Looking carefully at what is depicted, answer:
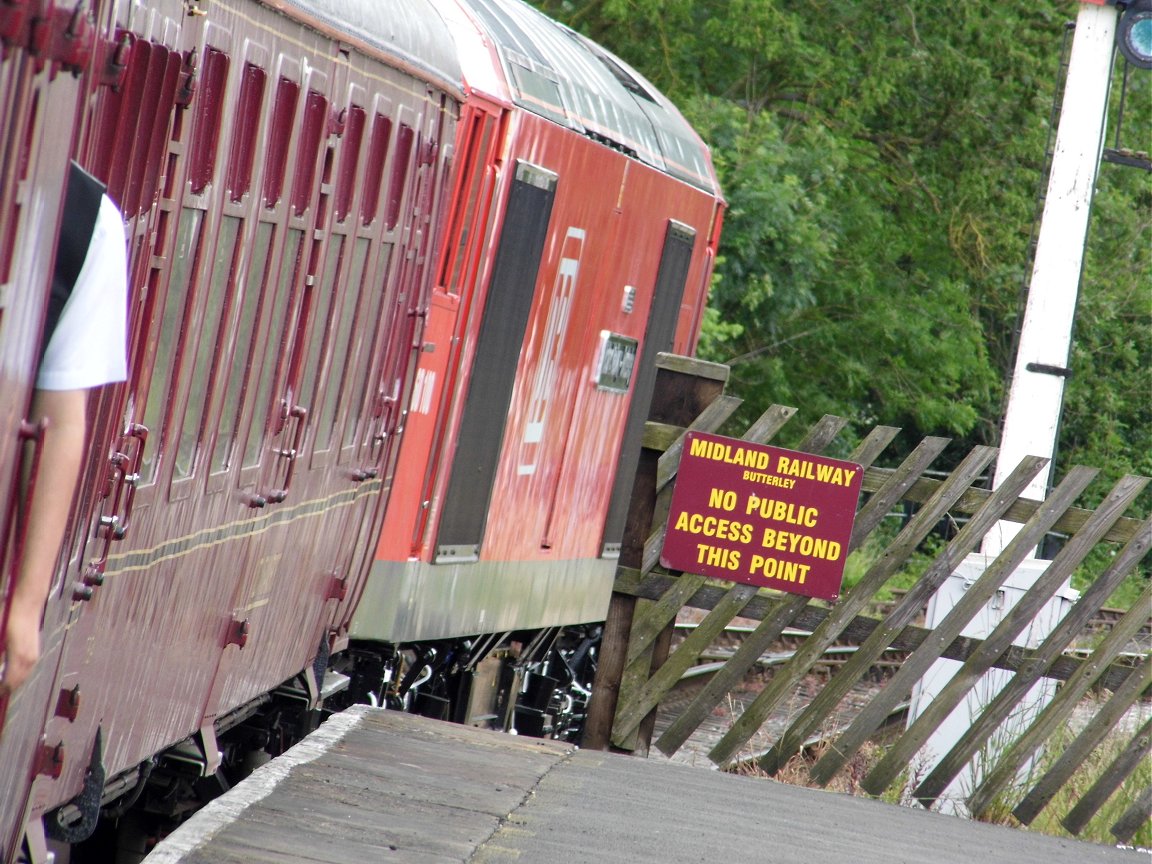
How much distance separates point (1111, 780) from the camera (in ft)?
22.1

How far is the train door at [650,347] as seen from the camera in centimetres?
1180

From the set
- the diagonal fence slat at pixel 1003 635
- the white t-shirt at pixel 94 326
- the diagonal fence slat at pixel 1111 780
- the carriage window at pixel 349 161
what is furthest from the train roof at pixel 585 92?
the white t-shirt at pixel 94 326

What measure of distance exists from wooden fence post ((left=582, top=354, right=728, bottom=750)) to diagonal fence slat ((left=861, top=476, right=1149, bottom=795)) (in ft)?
3.12

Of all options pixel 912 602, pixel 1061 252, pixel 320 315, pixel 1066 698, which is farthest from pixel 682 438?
pixel 1061 252

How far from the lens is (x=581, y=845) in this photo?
15.9 ft

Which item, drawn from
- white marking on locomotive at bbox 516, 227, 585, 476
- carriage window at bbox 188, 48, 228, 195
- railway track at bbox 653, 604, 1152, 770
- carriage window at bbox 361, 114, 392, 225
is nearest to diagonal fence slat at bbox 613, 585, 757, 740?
carriage window at bbox 361, 114, 392, 225

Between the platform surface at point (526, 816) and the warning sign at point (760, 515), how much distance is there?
0.77 meters

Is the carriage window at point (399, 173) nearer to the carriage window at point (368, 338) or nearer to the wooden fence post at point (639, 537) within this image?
the carriage window at point (368, 338)

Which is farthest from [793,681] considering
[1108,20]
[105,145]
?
[1108,20]

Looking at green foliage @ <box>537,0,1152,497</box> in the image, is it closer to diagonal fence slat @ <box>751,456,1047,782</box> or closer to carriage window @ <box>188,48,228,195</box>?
diagonal fence slat @ <box>751,456,1047,782</box>

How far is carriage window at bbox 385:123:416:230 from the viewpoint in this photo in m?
6.93

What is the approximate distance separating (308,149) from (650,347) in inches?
254

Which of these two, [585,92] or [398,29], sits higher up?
[585,92]

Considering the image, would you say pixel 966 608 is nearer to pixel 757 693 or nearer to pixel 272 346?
pixel 272 346
